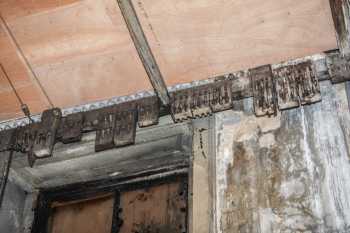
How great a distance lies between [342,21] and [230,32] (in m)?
0.54

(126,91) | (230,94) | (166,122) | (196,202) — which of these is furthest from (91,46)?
(196,202)

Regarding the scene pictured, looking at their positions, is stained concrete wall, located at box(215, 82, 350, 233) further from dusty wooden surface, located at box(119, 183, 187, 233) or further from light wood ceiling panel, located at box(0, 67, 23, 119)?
light wood ceiling panel, located at box(0, 67, 23, 119)

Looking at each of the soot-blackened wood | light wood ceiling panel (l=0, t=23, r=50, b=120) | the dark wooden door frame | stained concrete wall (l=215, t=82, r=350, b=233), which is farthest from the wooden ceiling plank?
stained concrete wall (l=215, t=82, r=350, b=233)

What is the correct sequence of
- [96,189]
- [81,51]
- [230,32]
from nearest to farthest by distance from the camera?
[230,32] < [81,51] < [96,189]

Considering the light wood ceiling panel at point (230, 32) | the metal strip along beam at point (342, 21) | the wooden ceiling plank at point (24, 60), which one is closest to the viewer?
the metal strip along beam at point (342, 21)

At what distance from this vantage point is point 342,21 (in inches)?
90.7

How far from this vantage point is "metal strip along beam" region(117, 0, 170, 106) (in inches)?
91.8

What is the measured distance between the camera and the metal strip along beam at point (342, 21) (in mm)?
2258

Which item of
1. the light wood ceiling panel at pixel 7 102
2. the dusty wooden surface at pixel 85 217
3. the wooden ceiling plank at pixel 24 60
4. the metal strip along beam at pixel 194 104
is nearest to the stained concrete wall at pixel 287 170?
the metal strip along beam at pixel 194 104

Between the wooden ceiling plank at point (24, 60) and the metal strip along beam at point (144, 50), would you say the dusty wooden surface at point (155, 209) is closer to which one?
the metal strip along beam at point (144, 50)

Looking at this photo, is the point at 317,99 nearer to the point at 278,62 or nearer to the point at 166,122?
the point at 278,62

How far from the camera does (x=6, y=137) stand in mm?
2893

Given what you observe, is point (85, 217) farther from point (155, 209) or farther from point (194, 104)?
point (194, 104)

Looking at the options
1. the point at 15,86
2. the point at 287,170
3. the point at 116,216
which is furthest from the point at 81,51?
the point at 287,170
